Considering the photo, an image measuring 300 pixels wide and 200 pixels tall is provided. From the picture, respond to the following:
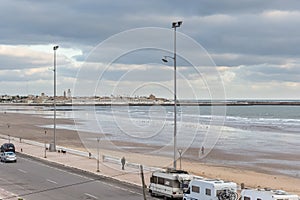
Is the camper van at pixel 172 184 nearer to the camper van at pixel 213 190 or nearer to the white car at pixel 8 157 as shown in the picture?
the camper van at pixel 213 190

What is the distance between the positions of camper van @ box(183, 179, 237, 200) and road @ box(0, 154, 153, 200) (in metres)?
5.08

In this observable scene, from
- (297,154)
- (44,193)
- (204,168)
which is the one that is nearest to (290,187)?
(204,168)

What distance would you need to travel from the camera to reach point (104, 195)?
3541 cm

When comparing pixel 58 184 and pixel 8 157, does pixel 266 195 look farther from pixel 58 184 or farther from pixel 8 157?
pixel 8 157

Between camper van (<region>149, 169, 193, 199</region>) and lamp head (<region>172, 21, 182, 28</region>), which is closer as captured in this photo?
camper van (<region>149, 169, 193, 199</region>)

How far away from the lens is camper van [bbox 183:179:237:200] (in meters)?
28.9

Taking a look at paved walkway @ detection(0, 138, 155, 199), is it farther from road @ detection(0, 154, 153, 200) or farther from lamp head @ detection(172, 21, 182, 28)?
lamp head @ detection(172, 21, 182, 28)

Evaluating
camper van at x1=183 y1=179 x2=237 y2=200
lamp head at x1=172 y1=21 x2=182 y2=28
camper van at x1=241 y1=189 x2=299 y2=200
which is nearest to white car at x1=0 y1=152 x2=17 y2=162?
lamp head at x1=172 y1=21 x2=182 y2=28

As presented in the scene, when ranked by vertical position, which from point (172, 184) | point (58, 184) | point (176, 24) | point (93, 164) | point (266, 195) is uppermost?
point (176, 24)

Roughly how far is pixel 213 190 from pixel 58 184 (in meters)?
14.9

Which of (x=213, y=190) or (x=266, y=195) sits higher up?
(x=266, y=195)

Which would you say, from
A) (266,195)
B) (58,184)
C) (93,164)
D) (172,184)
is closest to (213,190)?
(266,195)

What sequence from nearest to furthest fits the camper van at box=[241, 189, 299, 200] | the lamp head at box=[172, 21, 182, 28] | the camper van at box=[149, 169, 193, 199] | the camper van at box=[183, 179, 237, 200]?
the camper van at box=[241, 189, 299, 200] → the camper van at box=[183, 179, 237, 200] → the camper van at box=[149, 169, 193, 199] → the lamp head at box=[172, 21, 182, 28]

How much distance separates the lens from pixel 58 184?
39938 mm
